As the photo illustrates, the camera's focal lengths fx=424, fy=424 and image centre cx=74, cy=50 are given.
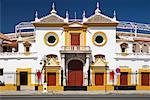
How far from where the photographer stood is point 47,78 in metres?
57.4

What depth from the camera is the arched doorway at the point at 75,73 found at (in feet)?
191

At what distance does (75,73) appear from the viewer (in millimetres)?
58312

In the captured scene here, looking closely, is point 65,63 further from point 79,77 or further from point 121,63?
point 121,63

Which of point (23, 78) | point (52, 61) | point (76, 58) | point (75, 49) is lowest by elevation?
point (23, 78)

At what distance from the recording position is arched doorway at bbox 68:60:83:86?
191 feet

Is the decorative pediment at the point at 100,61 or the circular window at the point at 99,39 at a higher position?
the circular window at the point at 99,39

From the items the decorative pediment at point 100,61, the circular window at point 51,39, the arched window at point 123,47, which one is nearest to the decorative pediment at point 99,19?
the arched window at point 123,47

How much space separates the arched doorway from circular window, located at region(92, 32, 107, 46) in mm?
3672

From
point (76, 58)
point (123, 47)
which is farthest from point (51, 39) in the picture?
point (123, 47)

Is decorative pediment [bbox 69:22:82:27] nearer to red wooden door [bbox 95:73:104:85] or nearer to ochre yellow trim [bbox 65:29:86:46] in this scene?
ochre yellow trim [bbox 65:29:86:46]

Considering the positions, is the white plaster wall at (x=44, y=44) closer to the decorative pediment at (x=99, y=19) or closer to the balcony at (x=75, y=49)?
the balcony at (x=75, y=49)

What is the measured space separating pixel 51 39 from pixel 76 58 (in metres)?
4.49

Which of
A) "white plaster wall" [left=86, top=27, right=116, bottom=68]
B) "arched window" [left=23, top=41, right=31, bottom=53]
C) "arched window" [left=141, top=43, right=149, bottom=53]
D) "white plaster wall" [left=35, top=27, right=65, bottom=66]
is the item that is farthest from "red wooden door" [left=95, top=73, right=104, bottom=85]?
"arched window" [left=141, top=43, right=149, bottom=53]

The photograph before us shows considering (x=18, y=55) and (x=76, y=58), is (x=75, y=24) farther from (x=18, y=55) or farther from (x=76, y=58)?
(x=18, y=55)
